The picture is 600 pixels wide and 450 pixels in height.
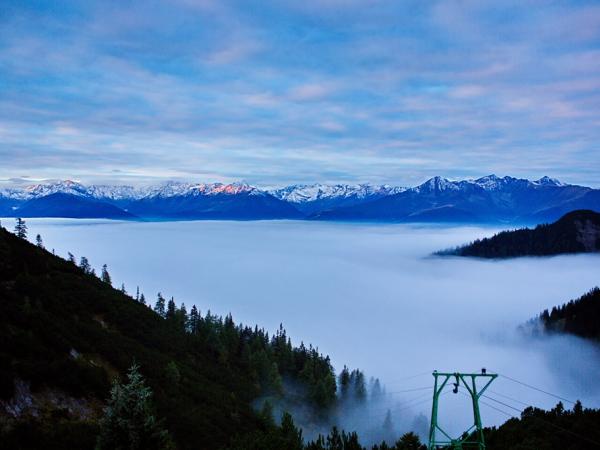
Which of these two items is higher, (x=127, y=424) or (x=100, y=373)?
(x=127, y=424)

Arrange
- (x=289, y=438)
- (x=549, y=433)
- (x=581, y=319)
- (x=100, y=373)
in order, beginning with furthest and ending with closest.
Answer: (x=581, y=319), (x=549, y=433), (x=289, y=438), (x=100, y=373)

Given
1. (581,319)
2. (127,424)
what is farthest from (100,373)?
(581,319)

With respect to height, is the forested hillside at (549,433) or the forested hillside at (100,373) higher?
the forested hillside at (100,373)

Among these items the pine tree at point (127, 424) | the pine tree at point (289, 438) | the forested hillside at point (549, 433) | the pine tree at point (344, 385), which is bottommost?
the pine tree at point (344, 385)

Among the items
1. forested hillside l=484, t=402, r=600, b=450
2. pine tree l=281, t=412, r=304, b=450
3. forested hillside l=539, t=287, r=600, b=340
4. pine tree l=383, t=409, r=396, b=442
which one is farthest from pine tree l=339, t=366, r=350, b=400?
forested hillside l=539, t=287, r=600, b=340

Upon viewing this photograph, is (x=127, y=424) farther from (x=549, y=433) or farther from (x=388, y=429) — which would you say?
(x=388, y=429)

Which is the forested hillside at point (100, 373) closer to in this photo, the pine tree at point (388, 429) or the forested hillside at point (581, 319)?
the pine tree at point (388, 429)

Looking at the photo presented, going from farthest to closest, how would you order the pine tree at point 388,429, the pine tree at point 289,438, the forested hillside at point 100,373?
1. the pine tree at point 388,429
2. the pine tree at point 289,438
3. the forested hillside at point 100,373

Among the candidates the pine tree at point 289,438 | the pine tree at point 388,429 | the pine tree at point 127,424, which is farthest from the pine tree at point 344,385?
the pine tree at point 127,424

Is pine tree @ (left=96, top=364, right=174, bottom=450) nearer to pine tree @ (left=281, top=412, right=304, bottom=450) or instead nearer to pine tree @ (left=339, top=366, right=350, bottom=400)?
pine tree @ (left=281, top=412, right=304, bottom=450)
